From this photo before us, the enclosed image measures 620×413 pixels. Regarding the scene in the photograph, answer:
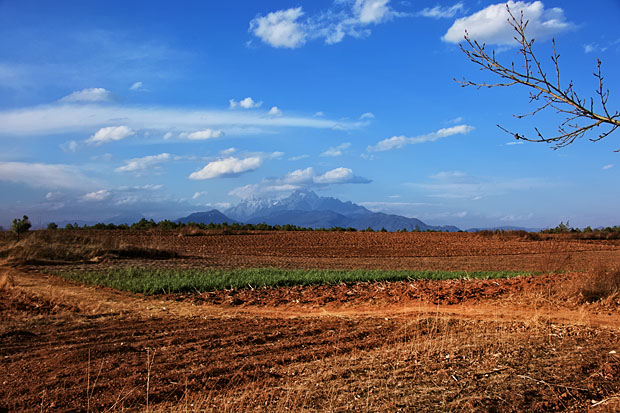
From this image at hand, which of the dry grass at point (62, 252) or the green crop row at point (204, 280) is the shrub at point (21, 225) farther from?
the green crop row at point (204, 280)

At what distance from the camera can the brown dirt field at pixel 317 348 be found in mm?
5656

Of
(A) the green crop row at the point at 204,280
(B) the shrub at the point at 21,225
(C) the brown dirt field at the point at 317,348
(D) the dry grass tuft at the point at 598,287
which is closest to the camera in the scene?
(C) the brown dirt field at the point at 317,348

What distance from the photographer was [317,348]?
811cm

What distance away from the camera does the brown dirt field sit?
18.6 feet

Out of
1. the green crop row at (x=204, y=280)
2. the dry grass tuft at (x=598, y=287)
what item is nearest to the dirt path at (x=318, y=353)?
the dry grass tuft at (x=598, y=287)

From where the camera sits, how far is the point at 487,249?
Result: 37125 mm

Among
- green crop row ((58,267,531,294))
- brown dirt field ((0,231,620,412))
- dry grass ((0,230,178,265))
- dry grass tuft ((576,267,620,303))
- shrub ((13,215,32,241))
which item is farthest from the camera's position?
shrub ((13,215,32,241))

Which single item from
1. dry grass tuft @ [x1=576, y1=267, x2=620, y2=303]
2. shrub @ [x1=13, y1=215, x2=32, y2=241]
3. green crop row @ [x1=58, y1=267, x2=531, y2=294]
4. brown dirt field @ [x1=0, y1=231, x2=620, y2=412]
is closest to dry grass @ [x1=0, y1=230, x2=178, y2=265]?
shrub @ [x1=13, y1=215, x2=32, y2=241]

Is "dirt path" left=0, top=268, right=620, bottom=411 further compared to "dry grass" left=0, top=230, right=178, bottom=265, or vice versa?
"dry grass" left=0, top=230, right=178, bottom=265

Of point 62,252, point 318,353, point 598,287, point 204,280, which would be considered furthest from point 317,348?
point 62,252

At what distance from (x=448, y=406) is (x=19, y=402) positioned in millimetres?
5153

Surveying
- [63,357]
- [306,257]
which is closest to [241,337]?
[63,357]

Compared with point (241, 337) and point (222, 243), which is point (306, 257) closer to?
point (222, 243)

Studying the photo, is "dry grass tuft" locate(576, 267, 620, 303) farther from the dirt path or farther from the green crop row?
the green crop row
